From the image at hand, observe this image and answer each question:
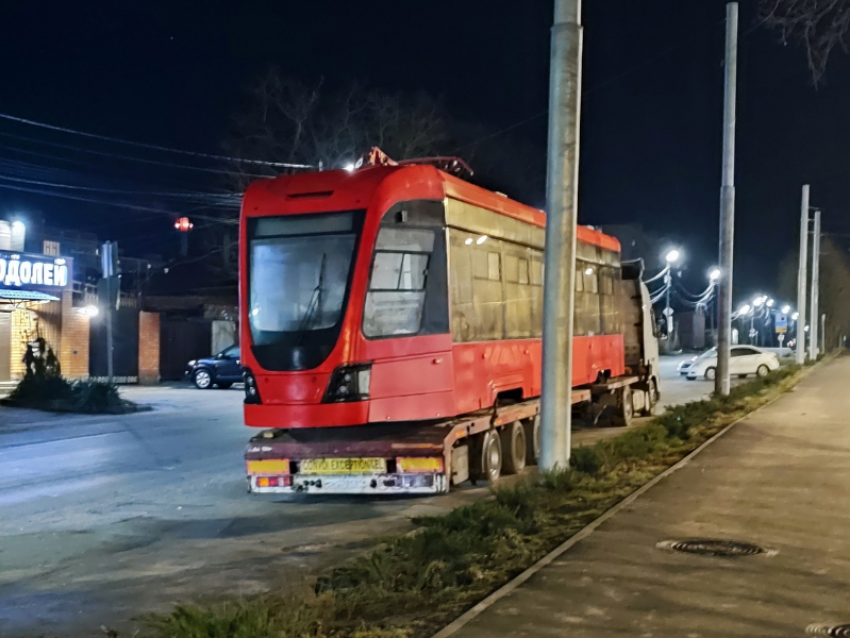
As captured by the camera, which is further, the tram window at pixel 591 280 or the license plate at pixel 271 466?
the tram window at pixel 591 280

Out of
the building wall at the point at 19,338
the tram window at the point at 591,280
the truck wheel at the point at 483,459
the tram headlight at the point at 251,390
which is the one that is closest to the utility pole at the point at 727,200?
the tram window at the point at 591,280

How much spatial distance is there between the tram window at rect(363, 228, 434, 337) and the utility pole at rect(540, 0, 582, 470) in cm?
141

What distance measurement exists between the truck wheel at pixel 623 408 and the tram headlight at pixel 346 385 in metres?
10.1

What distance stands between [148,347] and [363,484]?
26.8m

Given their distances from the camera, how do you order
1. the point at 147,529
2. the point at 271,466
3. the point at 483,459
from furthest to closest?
1. the point at 483,459
2. the point at 271,466
3. the point at 147,529

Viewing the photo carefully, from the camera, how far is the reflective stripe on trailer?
1077cm

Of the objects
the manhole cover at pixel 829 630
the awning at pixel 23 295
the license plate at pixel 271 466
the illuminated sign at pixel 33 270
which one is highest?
the illuminated sign at pixel 33 270

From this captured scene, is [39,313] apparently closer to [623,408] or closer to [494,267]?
[623,408]

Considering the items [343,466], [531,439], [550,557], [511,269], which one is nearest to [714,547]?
[550,557]

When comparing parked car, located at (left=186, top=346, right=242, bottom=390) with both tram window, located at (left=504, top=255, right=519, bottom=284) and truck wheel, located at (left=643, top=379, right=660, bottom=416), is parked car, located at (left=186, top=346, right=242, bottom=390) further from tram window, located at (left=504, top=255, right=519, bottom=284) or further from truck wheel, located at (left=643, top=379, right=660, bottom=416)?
tram window, located at (left=504, top=255, right=519, bottom=284)

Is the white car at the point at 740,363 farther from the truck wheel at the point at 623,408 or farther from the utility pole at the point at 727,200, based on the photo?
the truck wheel at the point at 623,408

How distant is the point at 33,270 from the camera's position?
25453 millimetres

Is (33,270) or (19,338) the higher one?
(33,270)

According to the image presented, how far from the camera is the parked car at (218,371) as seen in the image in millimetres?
32812
